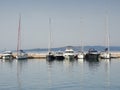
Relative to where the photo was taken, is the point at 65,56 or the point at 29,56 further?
the point at 29,56

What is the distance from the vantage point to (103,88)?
3994cm

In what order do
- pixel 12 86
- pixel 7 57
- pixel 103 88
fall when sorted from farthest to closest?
pixel 7 57, pixel 12 86, pixel 103 88

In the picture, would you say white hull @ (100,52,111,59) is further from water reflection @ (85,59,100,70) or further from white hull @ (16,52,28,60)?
white hull @ (16,52,28,60)

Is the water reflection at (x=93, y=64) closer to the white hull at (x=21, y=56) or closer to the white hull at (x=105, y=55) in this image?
the white hull at (x=105, y=55)

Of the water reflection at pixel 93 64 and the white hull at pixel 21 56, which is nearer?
the water reflection at pixel 93 64

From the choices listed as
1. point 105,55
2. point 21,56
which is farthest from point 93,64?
point 21,56

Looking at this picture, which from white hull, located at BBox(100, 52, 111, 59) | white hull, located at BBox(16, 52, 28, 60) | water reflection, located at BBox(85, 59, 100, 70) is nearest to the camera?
water reflection, located at BBox(85, 59, 100, 70)

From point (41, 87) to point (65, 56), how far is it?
60564mm

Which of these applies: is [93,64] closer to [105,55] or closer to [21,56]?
[105,55]

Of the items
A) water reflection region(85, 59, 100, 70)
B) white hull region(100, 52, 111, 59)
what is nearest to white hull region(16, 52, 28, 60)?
water reflection region(85, 59, 100, 70)

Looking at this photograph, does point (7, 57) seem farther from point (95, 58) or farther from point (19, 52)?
point (95, 58)

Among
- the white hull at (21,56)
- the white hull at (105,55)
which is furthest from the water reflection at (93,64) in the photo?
the white hull at (21,56)

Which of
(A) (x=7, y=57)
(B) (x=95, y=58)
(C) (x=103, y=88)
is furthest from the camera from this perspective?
(A) (x=7, y=57)

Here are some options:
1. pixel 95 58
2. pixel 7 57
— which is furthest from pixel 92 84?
pixel 7 57
